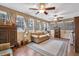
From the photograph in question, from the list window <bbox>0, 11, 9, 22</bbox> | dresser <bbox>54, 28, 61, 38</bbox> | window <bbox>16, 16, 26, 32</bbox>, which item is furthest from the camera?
dresser <bbox>54, 28, 61, 38</bbox>

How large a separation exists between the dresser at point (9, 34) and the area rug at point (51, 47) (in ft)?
1.20

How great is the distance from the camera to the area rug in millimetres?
2070

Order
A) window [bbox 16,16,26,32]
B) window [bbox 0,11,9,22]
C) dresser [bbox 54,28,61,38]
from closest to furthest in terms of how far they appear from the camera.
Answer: window [bbox 0,11,9,22]
window [bbox 16,16,26,32]
dresser [bbox 54,28,61,38]

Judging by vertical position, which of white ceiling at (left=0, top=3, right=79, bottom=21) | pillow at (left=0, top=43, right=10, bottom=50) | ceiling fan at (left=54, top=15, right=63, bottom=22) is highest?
white ceiling at (left=0, top=3, right=79, bottom=21)

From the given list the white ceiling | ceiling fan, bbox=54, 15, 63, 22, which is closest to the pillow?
the white ceiling

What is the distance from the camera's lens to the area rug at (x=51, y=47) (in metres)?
2.07

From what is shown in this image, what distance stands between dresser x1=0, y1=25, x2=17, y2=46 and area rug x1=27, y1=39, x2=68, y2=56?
1.20 feet

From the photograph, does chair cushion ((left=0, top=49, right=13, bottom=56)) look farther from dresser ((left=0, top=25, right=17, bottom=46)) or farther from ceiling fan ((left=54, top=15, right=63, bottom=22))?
ceiling fan ((left=54, top=15, right=63, bottom=22))

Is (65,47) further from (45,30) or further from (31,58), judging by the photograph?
(31,58)

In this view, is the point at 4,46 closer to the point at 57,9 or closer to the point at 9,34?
the point at 9,34

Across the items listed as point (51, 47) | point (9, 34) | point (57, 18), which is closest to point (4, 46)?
point (9, 34)

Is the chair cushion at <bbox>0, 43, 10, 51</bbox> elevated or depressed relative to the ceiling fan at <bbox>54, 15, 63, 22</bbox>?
depressed

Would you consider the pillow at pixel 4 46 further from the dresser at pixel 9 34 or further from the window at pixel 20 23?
the window at pixel 20 23

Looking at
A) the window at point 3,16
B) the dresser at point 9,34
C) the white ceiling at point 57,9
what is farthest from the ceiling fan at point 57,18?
the window at point 3,16
